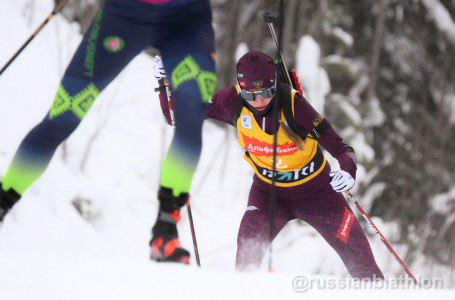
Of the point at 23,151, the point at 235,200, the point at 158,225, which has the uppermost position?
the point at 23,151

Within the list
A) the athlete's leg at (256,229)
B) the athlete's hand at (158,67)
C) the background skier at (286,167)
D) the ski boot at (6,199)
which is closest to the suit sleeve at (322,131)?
the background skier at (286,167)

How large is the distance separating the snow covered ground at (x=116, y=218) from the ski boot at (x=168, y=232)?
0.14 feet

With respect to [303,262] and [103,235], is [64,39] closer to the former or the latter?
[103,235]

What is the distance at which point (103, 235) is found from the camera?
5.90m

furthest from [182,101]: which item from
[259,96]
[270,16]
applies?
[259,96]

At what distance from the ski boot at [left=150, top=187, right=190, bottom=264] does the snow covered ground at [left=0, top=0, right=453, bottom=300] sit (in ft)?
0.14

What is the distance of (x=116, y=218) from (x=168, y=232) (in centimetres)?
468

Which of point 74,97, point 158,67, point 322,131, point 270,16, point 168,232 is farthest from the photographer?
point 322,131

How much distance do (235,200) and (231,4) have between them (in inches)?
256

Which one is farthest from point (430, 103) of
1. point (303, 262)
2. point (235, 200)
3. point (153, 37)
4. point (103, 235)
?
point (153, 37)

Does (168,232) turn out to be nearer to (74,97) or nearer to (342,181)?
(74,97)

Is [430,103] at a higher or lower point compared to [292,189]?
lower

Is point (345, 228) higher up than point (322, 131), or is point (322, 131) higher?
point (322, 131)

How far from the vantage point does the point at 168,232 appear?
5.72 ft
